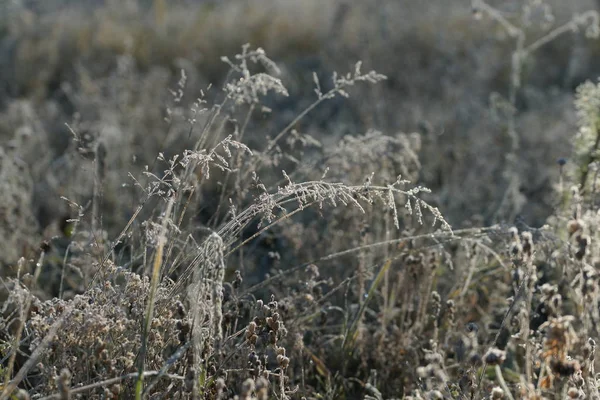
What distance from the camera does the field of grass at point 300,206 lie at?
208cm

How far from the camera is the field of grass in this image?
6.81 feet

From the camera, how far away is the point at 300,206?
7.06ft

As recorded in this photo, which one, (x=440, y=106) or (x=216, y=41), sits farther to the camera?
(x=216, y=41)

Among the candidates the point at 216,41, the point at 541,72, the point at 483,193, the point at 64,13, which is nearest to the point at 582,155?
the point at 483,193

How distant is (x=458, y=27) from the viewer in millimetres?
7746

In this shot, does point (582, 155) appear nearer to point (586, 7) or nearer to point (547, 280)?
point (547, 280)

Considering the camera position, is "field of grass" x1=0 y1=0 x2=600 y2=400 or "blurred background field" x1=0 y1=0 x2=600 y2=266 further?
"blurred background field" x1=0 y1=0 x2=600 y2=266

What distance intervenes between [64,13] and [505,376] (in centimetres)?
820

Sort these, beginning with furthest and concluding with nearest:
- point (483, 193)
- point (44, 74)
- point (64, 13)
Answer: point (64, 13) < point (44, 74) < point (483, 193)

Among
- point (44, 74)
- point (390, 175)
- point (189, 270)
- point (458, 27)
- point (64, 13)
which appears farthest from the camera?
point (64, 13)

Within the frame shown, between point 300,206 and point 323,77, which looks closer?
point 300,206

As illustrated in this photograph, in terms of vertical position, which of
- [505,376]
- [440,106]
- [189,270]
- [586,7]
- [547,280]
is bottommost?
[505,376]

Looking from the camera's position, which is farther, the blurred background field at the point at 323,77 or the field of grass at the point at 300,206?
the blurred background field at the point at 323,77

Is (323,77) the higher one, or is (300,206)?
(323,77)
